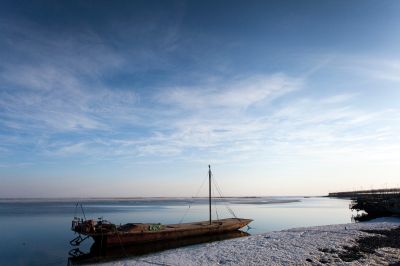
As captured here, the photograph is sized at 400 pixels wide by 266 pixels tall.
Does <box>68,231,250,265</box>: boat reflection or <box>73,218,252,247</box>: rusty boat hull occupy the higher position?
<box>73,218,252,247</box>: rusty boat hull

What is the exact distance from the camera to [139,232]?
102 feet

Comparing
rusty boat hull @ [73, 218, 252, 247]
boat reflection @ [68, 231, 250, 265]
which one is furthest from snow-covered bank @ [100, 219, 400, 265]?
rusty boat hull @ [73, 218, 252, 247]

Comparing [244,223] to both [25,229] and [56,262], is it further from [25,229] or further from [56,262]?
[25,229]

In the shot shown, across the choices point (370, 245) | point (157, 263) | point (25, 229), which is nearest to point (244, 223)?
point (370, 245)

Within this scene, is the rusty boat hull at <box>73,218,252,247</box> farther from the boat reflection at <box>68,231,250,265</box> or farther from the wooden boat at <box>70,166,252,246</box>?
the boat reflection at <box>68,231,250,265</box>

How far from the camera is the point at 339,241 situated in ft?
81.5

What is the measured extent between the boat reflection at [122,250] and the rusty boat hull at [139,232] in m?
0.49

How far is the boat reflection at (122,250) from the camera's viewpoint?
2523cm

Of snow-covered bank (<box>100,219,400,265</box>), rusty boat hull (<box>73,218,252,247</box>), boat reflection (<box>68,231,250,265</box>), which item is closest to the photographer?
snow-covered bank (<box>100,219,400,265</box>)

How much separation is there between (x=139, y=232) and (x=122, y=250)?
3056 millimetres

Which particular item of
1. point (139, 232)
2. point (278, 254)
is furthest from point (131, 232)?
point (278, 254)

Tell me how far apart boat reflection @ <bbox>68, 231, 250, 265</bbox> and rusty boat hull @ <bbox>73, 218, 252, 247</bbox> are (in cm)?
49

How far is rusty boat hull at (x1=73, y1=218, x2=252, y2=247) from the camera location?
29.2 meters

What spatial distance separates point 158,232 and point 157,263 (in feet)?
39.8
